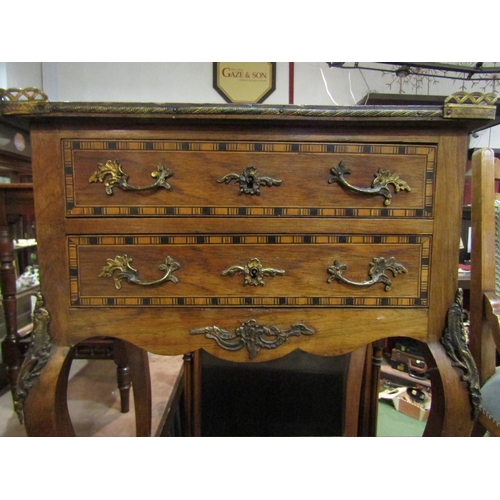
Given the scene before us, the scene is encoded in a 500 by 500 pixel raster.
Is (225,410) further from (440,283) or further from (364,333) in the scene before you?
(440,283)

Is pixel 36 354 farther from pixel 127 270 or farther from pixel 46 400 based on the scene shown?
pixel 127 270

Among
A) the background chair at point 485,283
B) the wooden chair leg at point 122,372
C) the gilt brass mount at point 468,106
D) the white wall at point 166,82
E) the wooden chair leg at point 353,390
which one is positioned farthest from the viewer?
the white wall at point 166,82

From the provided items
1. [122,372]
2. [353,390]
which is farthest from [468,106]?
[122,372]

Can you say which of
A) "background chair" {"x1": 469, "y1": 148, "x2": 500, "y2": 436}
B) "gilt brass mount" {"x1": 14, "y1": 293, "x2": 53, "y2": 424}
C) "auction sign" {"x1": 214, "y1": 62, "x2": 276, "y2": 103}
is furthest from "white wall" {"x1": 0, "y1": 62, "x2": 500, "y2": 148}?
"gilt brass mount" {"x1": 14, "y1": 293, "x2": 53, "y2": 424}

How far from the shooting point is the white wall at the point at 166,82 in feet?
5.65

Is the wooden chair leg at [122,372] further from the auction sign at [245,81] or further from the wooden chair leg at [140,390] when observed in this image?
the auction sign at [245,81]

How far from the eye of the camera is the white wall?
172 cm

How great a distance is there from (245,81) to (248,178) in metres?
1.45

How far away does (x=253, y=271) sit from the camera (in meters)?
0.60

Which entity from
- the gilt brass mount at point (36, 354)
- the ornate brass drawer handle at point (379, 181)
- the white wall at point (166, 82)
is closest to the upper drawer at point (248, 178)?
the ornate brass drawer handle at point (379, 181)

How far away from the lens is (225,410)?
1.05 metres

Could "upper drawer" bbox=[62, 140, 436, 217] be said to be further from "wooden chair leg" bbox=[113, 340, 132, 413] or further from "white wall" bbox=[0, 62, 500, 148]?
"white wall" bbox=[0, 62, 500, 148]

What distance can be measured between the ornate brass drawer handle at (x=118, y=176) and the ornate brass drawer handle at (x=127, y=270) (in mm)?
133

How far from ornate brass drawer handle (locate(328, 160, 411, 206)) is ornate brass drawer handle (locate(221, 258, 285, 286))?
21 cm
